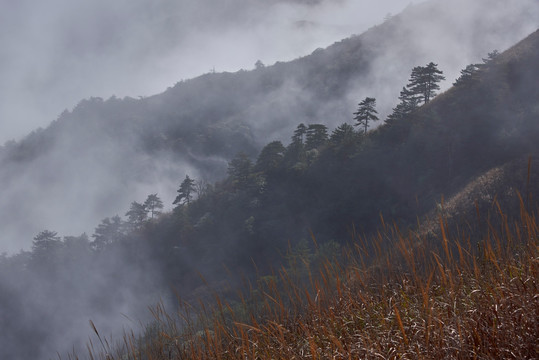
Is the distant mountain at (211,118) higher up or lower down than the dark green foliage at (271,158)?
higher up

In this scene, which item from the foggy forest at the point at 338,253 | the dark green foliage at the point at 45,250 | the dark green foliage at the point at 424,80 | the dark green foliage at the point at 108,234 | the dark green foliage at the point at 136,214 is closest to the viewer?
the foggy forest at the point at 338,253

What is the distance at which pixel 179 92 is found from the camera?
175 metres

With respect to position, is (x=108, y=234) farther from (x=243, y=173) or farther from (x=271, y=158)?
(x=271, y=158)

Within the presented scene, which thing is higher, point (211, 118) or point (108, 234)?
point (211, 118)

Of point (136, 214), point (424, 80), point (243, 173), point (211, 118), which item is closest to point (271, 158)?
point (243, 173)

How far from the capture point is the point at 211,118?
155750 millimetres

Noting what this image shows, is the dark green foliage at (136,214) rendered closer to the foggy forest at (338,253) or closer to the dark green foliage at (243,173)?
the foggy forest at (338,253)

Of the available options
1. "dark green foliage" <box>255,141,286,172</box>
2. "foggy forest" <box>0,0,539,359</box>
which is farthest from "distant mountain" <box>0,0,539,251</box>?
Answer: "dark green foliage" <box>255,141,286,172</box>

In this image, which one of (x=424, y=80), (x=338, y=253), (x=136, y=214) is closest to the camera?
(x=338, y=253)

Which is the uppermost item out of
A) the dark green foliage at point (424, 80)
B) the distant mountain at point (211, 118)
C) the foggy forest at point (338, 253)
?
the distant mountain at point (211, 118)

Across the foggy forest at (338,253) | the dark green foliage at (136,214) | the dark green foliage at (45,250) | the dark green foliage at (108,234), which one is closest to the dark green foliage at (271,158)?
the foggy forest at (338,253)

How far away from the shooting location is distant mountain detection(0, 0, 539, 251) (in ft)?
424

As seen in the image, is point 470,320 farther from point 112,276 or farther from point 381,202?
point 112,276

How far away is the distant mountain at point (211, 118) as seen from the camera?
129375 mm
